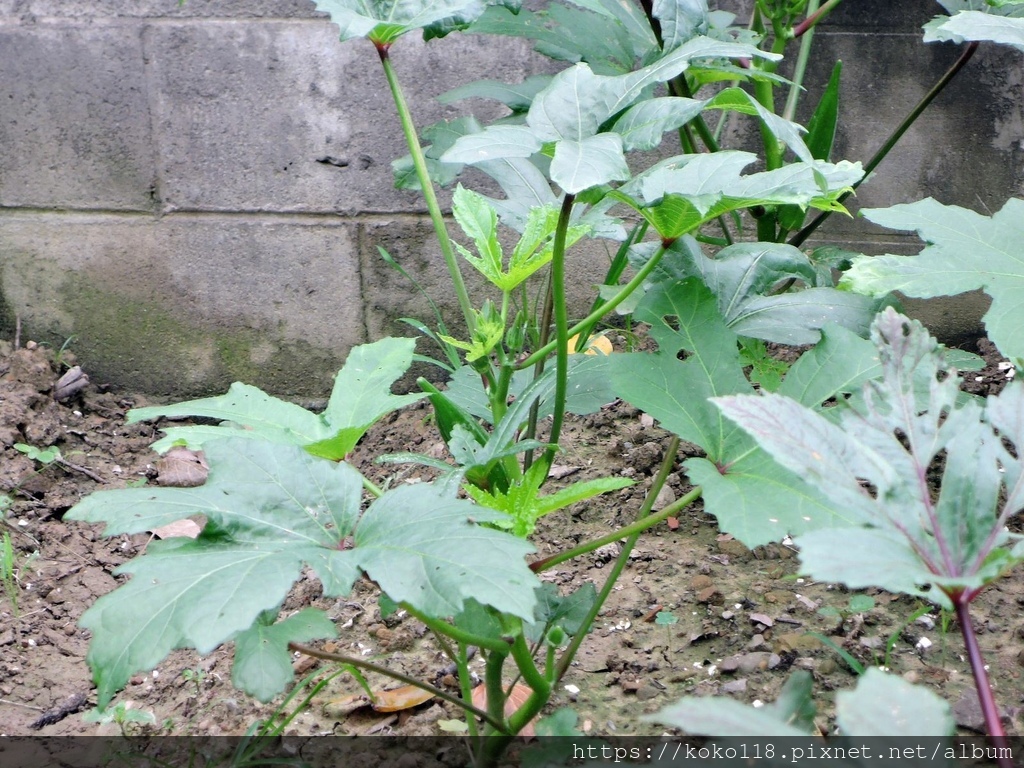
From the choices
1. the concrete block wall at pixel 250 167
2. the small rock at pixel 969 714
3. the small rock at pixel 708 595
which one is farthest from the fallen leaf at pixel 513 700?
the concrete block wall at pixel 250 167

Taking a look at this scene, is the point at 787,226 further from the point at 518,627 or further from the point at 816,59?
the point at 518,627

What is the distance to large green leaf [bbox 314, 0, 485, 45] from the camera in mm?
1084

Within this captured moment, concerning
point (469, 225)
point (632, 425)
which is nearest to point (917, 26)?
point (632, 425)

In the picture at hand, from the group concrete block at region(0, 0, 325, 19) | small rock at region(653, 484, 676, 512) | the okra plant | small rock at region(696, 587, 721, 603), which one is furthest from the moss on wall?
small rock at region(696, 587, 721, 603)

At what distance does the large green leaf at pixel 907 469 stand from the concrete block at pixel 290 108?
1.65 meters

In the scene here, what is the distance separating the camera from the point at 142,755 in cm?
123

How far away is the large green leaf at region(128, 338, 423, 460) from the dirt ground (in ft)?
0.76

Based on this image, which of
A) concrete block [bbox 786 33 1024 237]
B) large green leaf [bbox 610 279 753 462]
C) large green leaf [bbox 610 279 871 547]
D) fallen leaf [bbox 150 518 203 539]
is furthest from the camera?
concrete block [bbox 786 33 1024 237]

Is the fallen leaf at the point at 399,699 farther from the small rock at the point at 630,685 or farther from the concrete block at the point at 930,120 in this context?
the concrete block at the point at 930,120

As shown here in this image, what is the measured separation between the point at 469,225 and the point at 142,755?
904mm

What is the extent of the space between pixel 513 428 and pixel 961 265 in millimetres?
659

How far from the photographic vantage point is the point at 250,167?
7.44ft

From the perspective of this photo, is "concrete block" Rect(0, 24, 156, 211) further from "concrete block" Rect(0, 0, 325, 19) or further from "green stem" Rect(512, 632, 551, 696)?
"green stem" Rect(512, 632, 551, 696)

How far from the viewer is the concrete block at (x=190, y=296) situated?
2332mm
